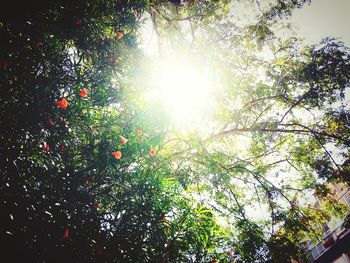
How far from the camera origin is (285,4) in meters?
11.8

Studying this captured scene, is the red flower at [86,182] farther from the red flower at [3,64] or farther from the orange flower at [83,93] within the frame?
the red flower at [3,64]

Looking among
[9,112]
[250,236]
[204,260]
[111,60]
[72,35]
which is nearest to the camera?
[9,112]

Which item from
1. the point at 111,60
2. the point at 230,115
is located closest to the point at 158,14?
the point at 230,115

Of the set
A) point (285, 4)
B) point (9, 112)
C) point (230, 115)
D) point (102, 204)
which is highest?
point (285, 4)

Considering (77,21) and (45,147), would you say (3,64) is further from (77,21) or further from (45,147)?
(77,21)

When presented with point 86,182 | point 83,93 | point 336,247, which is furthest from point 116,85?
point 336,247

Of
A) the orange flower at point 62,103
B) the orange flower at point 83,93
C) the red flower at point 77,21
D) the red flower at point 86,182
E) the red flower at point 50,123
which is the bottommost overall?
the red flower at point 86,182

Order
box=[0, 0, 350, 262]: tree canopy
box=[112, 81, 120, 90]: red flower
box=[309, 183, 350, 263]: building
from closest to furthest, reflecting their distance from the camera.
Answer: box=[0, 0, 350, 262]: tree canopy, box=[112, 81, 120, 90]: red flower, box=[309, 183, 350, 263]: building

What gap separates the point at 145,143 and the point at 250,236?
212 inches

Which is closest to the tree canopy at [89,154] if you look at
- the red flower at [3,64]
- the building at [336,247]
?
the red flower at [3,64]

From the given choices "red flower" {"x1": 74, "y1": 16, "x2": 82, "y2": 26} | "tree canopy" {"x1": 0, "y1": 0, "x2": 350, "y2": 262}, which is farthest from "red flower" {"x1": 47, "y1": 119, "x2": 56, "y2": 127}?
"red flower" {"x1": 74, "y1": 16, "x2": 82, "y2": 26}

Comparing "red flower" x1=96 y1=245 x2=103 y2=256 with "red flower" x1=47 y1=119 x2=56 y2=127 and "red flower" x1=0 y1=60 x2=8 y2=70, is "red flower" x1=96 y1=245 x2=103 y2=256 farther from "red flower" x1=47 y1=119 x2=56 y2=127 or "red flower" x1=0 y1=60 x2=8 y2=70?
"red flower" x1=0 y1=60 x2=8 y2=70

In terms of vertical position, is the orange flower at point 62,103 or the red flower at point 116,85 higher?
the red flower at point 116,85

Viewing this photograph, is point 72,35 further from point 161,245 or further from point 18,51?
point 161,245
